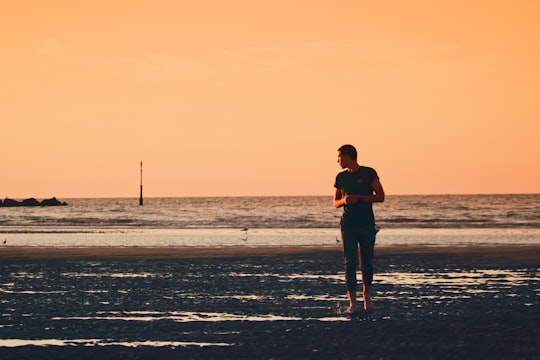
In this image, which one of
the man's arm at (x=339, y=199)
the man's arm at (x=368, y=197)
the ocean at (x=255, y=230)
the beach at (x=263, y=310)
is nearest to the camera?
the beach at (x=263, y=310)

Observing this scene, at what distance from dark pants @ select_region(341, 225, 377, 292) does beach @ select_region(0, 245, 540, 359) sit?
489 mm

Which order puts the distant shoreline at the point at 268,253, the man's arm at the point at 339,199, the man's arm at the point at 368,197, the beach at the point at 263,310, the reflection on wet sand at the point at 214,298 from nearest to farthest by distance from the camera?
1. the beach at the point at 263,310
2. the reflection on wet sand at the point at 214,298
3. the man's arm at the point at 368,197
4. the man's arm at the point at 339,199
5. the distant shoreline at the point at 268,253

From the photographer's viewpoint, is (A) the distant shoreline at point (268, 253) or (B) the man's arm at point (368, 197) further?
(A) the distant shoreline at point (268, 253)

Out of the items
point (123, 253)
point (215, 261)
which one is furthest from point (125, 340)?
point (123, 253)

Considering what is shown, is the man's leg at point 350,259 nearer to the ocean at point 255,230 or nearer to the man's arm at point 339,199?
the man's arm at point 339,199

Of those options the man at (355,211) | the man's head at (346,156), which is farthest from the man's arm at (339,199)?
the man's head at (346,156)

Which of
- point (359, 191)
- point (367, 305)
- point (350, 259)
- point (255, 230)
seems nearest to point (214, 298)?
point (350, 259)

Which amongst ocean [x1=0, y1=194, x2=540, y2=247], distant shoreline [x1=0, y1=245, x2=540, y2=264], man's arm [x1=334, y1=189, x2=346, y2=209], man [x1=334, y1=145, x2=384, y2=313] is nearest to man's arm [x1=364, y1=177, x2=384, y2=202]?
man [x1=334, y1=145, x2=384, y2=313]

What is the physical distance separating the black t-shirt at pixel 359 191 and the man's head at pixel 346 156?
15 cm

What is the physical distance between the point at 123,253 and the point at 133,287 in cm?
1025

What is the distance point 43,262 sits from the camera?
21.0 metres

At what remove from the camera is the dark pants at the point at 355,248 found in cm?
1112

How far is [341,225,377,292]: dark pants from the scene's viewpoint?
11117 mm

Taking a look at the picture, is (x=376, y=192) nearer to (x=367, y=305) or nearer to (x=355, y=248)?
(x=355, y=248)
